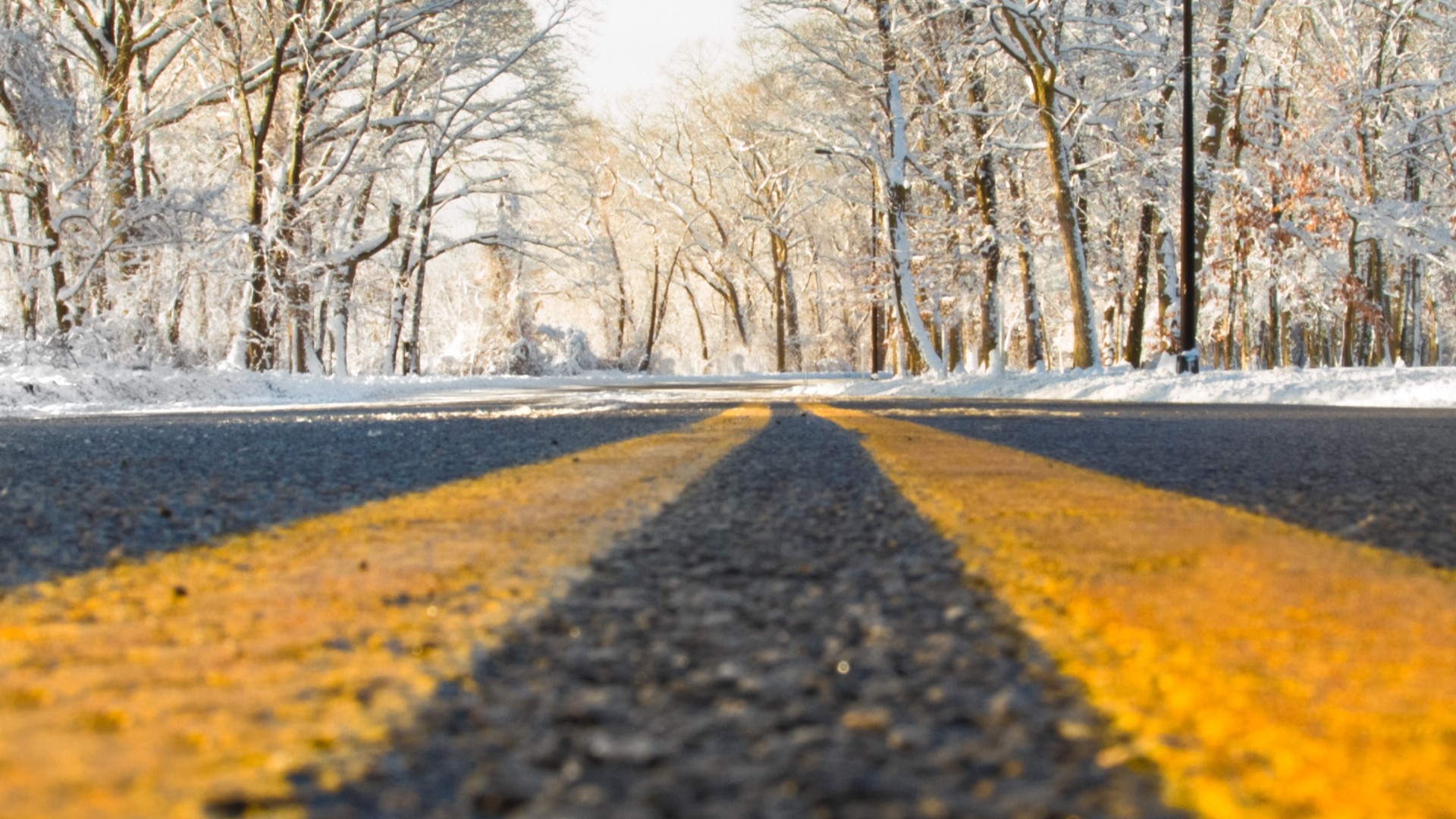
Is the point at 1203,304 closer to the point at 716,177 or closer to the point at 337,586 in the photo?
the point at 716,177

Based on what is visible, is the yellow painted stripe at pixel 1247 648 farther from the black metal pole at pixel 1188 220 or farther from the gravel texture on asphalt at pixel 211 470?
the black metal pole at pixel 1188 220

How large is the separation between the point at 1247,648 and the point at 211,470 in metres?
3.88

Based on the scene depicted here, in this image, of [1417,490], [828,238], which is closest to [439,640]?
[1417,490]

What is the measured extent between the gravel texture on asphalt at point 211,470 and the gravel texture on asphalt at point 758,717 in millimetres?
1236

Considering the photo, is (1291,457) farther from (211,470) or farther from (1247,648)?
(211,470)

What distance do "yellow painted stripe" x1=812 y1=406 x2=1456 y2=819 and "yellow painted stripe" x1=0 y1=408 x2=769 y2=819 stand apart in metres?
0.71

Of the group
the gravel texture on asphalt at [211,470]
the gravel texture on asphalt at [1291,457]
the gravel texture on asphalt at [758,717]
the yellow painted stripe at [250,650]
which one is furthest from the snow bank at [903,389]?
the gravel texture on asphalt at [758,717]

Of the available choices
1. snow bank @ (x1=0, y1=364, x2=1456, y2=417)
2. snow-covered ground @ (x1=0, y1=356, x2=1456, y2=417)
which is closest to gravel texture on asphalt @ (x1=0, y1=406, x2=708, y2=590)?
snow-covered ground @ (x1=0, y1=356, x2=1456, y2=417)

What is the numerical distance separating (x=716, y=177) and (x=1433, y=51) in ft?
85.8

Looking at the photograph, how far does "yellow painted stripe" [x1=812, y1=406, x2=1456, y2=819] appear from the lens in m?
0.82

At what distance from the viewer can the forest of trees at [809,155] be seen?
18.7 metres

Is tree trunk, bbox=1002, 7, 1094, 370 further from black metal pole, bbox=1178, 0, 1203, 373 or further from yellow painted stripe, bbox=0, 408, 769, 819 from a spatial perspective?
yellow painted stripe, bbox=0, 408, 769, 819

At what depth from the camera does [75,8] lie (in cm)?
2000

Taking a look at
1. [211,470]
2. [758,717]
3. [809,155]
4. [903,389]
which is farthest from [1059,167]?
[758,717]
